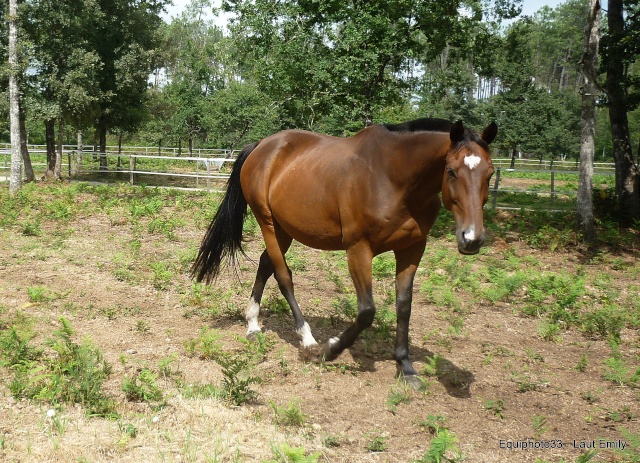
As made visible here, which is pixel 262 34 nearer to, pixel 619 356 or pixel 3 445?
pixel 619 356

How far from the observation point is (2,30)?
1925 cm

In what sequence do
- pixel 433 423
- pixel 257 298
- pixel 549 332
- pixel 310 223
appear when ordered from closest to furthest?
pixel 433 423 < pixel 310 223 < pixel 549 332 < pixel 257 298

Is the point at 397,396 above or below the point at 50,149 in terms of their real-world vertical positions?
below

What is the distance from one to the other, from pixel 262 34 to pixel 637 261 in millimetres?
11774

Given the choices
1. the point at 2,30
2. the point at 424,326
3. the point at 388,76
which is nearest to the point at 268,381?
the point at 424,326

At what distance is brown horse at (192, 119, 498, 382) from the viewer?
155 inches

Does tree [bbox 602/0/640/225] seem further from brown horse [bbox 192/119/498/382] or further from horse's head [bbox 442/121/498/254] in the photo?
horse's head [bbox 442/121/498/254]

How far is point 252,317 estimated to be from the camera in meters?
5.95

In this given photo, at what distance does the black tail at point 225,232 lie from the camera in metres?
6.37

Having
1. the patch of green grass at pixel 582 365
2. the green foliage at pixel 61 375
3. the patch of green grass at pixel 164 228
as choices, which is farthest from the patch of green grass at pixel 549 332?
the patch of green grass at pixel 164 228

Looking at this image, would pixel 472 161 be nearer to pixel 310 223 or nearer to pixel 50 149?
pixel 310 223

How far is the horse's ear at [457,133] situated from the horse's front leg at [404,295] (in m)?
1.07

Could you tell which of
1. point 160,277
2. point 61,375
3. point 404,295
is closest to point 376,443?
point 404,295

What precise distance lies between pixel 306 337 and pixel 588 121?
9.16 meters
